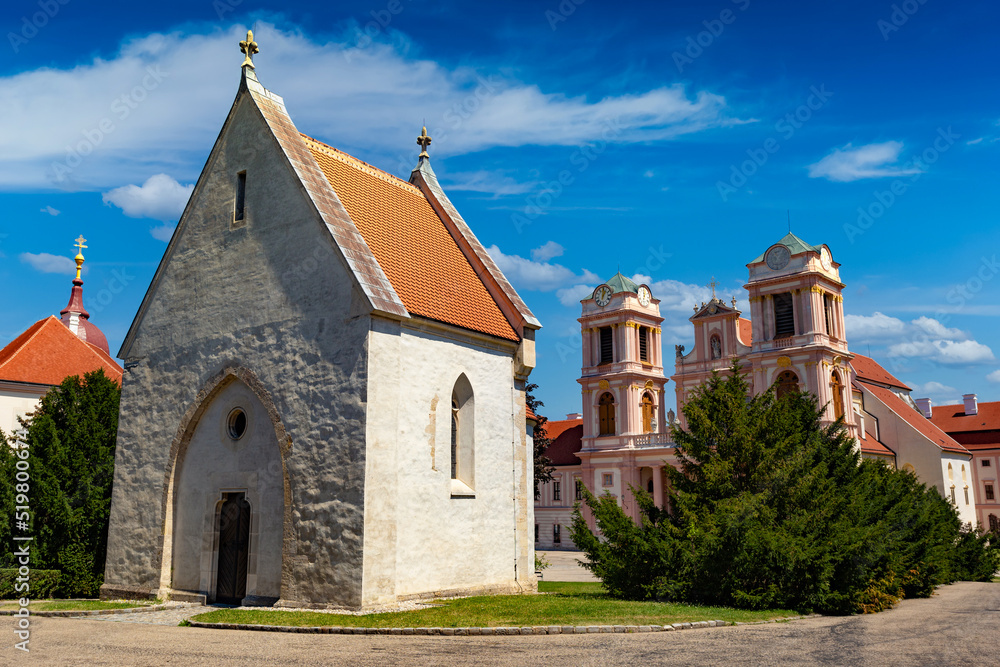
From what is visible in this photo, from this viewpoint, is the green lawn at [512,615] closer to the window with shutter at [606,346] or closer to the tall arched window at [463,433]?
the tall arched window at [463,433]

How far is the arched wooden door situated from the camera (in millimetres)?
16766

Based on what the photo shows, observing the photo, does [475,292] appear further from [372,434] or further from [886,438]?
[886,438]

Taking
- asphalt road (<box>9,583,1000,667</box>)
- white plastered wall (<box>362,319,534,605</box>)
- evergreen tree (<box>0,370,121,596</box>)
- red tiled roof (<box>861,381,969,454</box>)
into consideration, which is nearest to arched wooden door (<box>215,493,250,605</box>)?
asphalt road (<box>9,583,1000,667</box>)

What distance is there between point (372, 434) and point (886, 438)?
58957mm

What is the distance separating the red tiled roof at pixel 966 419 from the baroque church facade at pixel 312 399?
229 ft

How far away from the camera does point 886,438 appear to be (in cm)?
6241

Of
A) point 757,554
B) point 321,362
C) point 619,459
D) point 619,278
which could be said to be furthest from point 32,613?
point 619,278

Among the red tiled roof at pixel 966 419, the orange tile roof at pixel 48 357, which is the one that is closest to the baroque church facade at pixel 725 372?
the red tiled roof at pixel 966 419

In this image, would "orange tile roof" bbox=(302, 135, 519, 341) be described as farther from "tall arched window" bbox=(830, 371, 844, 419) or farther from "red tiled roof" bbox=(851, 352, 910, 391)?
"red tiled roof" bbox=(851, 352, 910, 391)

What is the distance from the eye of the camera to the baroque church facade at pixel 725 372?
178ft

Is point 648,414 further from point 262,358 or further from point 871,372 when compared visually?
point 262,358

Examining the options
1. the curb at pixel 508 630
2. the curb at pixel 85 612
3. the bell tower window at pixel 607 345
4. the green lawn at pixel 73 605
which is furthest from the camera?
the bell tower window at pixel 607 345

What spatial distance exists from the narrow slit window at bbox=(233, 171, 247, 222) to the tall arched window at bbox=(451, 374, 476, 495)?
6653mm

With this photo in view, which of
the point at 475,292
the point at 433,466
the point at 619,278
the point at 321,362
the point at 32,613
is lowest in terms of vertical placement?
the point at 32,613
